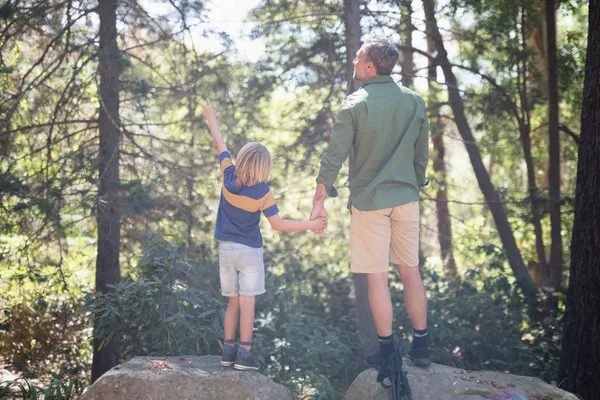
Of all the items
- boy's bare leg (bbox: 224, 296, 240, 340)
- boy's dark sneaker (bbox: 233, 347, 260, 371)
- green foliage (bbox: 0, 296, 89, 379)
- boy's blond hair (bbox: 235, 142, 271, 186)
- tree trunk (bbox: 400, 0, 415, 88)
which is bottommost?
green foliage (bbox: 0, 296, 89, 379)

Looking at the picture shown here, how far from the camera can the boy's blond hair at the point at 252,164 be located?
4.64 meters

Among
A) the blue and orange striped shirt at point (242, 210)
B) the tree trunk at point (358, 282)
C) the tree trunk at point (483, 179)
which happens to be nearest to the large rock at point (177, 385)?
the blue and orange striped shirt at point (242, 210)

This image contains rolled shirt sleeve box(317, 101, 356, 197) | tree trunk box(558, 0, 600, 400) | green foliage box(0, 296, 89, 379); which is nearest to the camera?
rolled shirt sleeve box(317, 101, 356, 197)

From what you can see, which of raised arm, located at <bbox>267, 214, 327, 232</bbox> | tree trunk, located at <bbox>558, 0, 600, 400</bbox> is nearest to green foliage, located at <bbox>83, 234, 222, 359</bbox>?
raised arm, located at <bbox>267, 214, 327, 232</bbox>

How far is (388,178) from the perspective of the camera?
465 centimetres

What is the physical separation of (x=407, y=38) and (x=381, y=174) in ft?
15.9

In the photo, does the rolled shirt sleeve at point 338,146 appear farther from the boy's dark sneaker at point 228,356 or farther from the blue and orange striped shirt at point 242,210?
the boy's dark sneaker at point 228,356

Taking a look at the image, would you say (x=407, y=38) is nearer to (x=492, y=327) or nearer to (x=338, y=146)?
(x=492, y=327)

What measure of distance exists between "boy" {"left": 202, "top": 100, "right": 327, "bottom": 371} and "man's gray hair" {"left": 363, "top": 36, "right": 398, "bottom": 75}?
1.04 m

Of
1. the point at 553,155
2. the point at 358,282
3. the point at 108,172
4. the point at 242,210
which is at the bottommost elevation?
the point at 358,282

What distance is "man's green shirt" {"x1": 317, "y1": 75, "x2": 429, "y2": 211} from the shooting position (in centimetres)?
465

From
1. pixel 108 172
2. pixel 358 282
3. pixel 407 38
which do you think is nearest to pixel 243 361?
pixel 358 282

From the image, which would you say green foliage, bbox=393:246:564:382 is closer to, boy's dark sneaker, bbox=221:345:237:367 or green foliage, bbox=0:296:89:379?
boy's dark sneaker, bbox=221:345:237:367

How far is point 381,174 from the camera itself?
4652 mm
